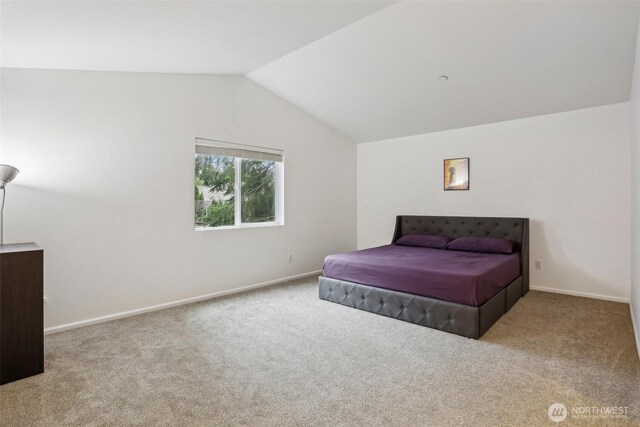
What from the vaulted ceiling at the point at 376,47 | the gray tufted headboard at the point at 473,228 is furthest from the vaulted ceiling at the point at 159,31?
the gray tufted headboard at the point at 473,228

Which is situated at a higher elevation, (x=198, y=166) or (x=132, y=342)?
(x=198, y=166)

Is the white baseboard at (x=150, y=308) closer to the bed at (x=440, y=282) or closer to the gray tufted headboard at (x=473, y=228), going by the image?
the bed at (x=440, y=282)

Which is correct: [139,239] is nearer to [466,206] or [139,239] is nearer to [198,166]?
[198,166]

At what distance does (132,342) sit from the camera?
2.82m

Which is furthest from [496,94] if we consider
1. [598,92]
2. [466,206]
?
[466,206]

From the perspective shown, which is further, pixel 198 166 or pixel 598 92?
pixel 198 166

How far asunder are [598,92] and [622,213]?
138cm

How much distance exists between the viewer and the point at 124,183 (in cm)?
343

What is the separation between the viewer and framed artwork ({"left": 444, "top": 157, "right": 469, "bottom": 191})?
4935 mm

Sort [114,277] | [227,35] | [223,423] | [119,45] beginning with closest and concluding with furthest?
[223,423] → [119,45] → [227,35] → [114,277]

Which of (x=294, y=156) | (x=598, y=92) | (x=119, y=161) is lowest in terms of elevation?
(x=119, y=161)

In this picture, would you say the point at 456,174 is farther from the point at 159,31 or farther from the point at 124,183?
the point at 124,183

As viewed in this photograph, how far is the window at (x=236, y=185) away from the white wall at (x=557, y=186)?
2.35 m

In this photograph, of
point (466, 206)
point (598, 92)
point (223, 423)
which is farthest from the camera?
point (466, 206)
